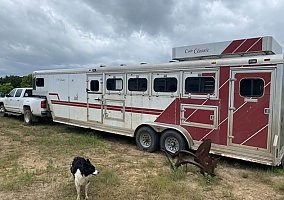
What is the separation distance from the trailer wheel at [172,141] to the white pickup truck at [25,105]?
676cm

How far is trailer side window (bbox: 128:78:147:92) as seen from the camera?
8062 millimetres

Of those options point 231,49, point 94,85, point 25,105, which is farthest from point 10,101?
point 231,49

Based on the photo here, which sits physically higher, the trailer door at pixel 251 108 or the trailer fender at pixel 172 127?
the trailer door at pixel 251 108

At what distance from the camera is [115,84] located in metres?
8.89

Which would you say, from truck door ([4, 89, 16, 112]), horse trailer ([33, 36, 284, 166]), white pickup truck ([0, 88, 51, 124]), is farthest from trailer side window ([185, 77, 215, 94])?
truck door ([4, 89, 16, 112])

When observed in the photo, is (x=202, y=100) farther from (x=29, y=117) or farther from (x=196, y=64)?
(x=29, y=117)

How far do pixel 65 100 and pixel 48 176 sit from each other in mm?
5362

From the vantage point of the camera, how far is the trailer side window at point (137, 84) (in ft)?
26.5

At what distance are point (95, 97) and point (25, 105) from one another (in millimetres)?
5901

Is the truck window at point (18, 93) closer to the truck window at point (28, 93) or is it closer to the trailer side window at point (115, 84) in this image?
the truck window at point (28, 93)

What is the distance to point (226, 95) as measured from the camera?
255 inches

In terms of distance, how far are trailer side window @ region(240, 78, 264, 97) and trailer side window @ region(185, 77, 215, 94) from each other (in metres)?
0.71

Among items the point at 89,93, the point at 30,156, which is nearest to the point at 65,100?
the point at 89,93

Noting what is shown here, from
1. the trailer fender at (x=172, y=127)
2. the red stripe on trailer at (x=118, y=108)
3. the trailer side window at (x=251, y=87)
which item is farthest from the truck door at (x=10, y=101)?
the trailer side window at (x=251, y=87)
